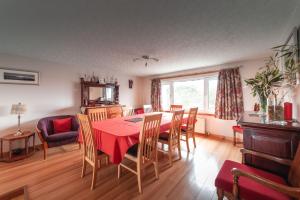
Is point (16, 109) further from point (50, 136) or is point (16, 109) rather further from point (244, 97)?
point (244, 97)

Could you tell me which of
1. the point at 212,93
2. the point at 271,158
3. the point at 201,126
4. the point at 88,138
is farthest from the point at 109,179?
the point at 212,93

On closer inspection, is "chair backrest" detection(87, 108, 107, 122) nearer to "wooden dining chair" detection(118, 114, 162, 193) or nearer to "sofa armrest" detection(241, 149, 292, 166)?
"wooden dining chair" detection(118, 114, 162, 193)

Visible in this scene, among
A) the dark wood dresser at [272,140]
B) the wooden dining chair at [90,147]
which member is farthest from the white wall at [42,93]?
the dark wood dresser at [272,140]

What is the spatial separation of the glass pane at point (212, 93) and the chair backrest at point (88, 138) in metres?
3.65

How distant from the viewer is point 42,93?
137 inches

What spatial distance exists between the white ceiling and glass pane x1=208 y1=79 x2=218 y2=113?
1.49 m

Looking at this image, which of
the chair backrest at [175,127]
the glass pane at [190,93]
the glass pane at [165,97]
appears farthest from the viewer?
the glass pane at [165,97]

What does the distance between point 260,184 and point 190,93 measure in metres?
3.82

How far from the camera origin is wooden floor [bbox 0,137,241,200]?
183 cm

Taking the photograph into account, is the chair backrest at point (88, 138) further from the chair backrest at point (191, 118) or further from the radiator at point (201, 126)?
the radiator at point (201, 126)

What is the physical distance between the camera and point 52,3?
1369mm

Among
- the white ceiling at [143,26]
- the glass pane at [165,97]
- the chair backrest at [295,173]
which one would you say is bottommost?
the chair backrest at [295,173]

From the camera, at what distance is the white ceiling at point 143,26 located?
4.69 ft

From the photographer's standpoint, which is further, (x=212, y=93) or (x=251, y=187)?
(x=212, y=93)
